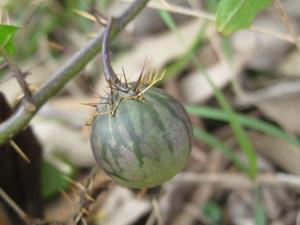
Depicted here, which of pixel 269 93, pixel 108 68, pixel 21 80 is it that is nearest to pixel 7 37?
pixel 21 80

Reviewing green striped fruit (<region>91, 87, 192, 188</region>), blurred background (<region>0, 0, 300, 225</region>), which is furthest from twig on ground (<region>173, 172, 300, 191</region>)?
green striped fruit (<region>91, 87, 192, 188</region>)

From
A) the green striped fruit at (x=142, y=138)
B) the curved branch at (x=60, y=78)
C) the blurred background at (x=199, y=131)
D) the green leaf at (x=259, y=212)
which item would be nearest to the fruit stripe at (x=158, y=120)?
the green striped fruit at (x=142, y=138)

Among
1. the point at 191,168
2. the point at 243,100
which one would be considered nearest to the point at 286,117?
the point at 243,100

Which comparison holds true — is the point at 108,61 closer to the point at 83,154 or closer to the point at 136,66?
the point at 83,154

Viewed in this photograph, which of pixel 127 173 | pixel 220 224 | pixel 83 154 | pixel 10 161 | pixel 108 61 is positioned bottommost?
pixel 220 224

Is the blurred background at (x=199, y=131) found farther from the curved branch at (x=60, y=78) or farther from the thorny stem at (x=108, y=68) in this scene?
the thorny stem at (x=108, y=68)

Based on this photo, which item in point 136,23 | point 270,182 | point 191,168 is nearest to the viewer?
point 270,182
